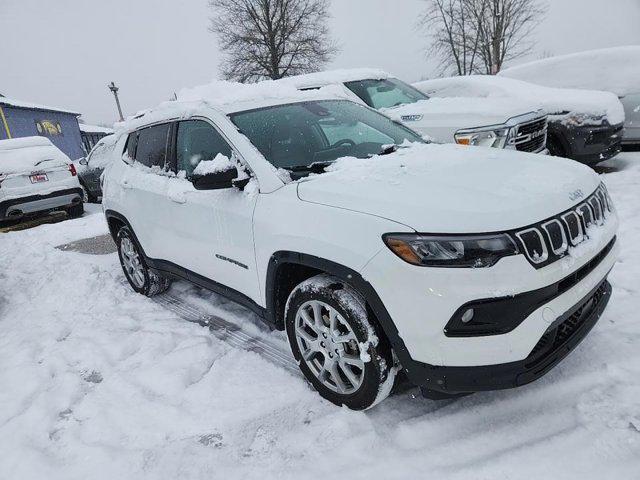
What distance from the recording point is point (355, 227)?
2008 mm

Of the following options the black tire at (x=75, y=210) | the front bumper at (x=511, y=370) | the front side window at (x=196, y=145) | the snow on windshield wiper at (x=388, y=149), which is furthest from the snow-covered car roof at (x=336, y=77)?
the black tire at (x=75, y=210)

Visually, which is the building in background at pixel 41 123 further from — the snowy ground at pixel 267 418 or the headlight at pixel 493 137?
the headlight at pixel 493 137

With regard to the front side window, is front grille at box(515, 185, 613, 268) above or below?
below

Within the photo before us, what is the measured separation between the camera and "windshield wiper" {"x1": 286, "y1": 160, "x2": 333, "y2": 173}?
2.61 meters

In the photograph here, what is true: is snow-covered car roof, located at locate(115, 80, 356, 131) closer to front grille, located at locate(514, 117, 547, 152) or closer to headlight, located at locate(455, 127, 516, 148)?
headlight, located at locate(455, 127, 516, 148)

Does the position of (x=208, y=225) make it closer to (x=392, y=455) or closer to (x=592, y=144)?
(x=392, y=455)

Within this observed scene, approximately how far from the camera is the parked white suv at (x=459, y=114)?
16.0 feet

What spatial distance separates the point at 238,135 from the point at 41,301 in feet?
10.7

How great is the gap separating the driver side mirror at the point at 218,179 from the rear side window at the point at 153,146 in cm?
118

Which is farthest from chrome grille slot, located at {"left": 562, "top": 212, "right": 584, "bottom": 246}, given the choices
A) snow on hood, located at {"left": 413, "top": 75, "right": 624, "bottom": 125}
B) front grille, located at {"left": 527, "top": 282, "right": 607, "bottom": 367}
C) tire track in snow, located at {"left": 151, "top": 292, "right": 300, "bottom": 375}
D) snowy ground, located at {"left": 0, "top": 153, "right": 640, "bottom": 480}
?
snow on hood, located at {"left": 413, "top": 75, "right": 624, "bottom": 125}

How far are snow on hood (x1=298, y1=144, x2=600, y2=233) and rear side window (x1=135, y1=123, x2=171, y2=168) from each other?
1.69m

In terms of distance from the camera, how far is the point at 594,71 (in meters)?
7.75

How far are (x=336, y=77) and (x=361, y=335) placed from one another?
5.18 m

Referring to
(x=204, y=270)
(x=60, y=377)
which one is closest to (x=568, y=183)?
(x=204, y=270)
